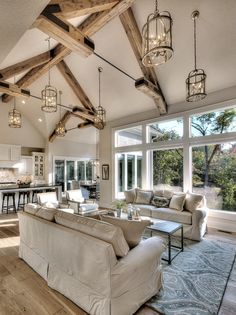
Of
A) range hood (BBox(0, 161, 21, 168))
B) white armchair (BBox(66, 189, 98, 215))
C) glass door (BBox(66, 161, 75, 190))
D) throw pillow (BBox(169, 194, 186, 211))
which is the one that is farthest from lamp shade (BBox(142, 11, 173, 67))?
glass door (BBox(66, 161, 75, 190))

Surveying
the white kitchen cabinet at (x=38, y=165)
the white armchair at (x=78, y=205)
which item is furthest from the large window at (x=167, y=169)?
the white kitchen cabinet at (x=38, y=165)

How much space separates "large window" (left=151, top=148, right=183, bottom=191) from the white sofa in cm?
390

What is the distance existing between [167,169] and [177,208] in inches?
71.0

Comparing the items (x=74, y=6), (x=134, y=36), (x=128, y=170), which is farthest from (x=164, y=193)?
(x=74, y=6)

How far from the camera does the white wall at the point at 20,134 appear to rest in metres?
8.76

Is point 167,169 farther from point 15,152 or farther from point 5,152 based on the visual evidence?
point 5,152

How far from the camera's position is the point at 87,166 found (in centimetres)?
1198

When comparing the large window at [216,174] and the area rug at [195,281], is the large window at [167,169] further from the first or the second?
the area rug at [195,281]

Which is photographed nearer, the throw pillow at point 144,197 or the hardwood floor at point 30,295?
the hardwood floor at point 30,295

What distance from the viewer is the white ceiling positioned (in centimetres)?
388

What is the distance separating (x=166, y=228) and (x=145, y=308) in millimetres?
1461

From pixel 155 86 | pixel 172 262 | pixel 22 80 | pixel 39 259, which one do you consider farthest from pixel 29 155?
pixel 172 262

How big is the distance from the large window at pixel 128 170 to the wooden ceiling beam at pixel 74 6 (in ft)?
15.6

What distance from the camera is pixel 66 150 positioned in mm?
10688
